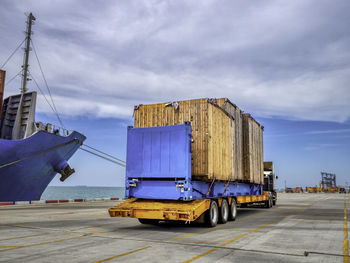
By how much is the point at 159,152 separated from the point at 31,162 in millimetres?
14045

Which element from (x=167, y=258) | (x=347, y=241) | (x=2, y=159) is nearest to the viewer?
(x=167, y=258)

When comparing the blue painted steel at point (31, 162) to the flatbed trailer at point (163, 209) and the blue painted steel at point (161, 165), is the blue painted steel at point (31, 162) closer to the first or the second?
the blue painted steel at point (161, 165)

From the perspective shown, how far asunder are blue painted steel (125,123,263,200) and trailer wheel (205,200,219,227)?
0.45m

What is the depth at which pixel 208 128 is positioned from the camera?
468 inches

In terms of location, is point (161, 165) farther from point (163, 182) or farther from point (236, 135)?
point (236, 135)

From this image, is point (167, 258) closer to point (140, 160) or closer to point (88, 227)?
point (140, 160)

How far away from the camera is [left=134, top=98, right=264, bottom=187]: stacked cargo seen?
11.9 metres

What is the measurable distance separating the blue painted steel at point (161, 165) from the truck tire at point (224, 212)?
4.61ft

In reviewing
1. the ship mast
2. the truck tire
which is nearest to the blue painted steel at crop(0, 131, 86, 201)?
the ship mast

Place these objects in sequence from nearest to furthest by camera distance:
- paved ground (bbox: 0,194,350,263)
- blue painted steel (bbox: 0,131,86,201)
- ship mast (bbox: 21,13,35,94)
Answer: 1. paved ground (bbox: 0,194,350,263)
2. blue painted steel (bbox: 0,131,86,201)
3. ship mast (bbox: 21,13,35,94)

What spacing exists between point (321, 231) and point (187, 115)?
21.3 feet

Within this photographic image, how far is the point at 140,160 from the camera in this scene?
38.4 ft

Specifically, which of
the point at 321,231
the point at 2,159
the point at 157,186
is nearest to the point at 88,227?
the point at 157,186

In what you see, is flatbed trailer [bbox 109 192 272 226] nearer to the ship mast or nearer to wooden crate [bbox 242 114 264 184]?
wooden crate [bbox 242 114 264 184]
